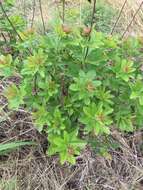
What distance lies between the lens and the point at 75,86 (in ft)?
5.42

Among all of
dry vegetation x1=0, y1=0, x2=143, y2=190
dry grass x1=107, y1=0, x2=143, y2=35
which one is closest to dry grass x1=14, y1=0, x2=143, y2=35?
dry grass x1=107, y1=0, x2=143, y2=35

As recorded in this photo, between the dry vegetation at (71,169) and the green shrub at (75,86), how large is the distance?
216 mm

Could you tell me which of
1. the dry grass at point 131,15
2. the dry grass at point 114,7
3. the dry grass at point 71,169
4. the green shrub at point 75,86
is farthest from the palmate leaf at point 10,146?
the dry grass at point 131,15

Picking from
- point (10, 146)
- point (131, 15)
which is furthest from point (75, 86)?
point (131, 15)

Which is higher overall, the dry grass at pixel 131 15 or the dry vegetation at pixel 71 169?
the dry grass at pixel 131 15

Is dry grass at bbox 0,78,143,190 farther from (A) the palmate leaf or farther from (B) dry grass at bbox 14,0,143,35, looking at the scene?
(B) dry grass at bbox 14,0,143,35

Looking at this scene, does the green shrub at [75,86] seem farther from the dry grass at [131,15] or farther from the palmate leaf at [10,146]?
the dry grass at [131,15]

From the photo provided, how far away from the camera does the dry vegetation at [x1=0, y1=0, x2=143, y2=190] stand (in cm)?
193

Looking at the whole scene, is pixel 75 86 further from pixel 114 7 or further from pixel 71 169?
pixel 114 7

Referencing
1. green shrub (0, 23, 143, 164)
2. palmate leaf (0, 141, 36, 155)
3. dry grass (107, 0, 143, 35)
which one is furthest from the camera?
dry grass (107, 0, 143, 35)

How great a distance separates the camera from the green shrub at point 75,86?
5.45 ft

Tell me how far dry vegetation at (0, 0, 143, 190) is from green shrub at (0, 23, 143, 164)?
216 mm

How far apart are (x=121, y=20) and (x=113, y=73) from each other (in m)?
1.42

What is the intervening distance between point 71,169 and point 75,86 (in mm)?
495
